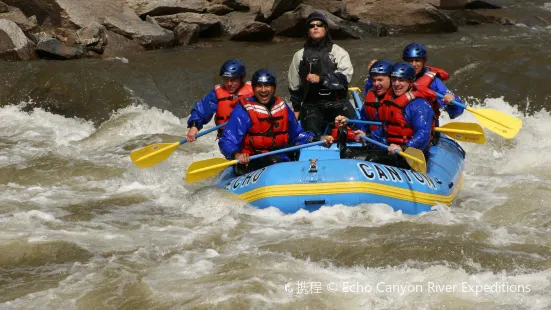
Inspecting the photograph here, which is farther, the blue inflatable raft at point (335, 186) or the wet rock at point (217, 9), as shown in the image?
the wet rock at point (217, 9)

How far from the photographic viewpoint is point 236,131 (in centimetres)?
674

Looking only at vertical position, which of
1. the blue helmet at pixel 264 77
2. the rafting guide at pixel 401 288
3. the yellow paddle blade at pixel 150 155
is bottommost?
the rafting guide at pixel 401 288

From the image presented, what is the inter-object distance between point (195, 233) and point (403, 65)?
2304 mm

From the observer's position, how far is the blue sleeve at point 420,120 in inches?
264

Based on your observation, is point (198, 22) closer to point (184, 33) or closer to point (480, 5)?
point (184, 33)

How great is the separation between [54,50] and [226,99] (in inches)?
235

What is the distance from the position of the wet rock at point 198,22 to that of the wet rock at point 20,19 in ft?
7.43

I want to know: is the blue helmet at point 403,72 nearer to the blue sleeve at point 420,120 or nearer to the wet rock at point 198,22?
the blue sleeve at point 420,120

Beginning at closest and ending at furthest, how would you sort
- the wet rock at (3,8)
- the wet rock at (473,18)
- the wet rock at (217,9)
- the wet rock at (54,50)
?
the wet rock at (54,50) < the wet rock at (3,8) < the wet rock at (217,9) < the wet rock at (473,18)

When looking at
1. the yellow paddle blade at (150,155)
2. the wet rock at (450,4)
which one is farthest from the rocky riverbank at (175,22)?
the yellow paddle blade at (150,155)

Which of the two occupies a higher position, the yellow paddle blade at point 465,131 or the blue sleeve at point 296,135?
the blue sleeve at point 296,135

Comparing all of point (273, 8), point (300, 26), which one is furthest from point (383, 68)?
point (273, 8)

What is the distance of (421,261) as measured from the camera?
540 cm

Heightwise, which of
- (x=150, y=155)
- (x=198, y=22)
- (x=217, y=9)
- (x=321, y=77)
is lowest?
(x=150, y=155)
